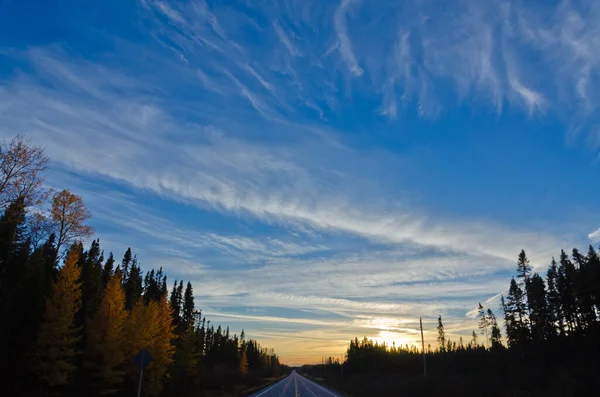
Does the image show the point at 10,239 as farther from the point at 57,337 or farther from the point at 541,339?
the point at 541,339

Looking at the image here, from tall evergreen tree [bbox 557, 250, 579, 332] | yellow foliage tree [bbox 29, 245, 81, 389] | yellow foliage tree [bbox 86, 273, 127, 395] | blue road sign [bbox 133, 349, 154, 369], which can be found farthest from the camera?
tall evergreen tree [bbox 557, 250, 579, 332]

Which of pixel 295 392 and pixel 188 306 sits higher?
pixel 188 306

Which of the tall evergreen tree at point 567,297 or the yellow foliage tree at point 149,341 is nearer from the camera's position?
the yellow foliage tree at point 149,341

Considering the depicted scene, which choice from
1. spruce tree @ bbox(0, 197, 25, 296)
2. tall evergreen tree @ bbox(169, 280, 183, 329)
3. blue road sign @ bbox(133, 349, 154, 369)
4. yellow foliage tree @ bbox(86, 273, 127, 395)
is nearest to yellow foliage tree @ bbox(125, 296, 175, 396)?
yellow foliage tree @ bbox(86, 273, 127, 395)

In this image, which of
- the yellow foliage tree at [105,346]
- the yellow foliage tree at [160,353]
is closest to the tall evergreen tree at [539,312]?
the yellow foliage tree at [160,353]

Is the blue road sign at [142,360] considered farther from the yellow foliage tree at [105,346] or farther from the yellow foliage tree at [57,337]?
the yellow foliage tree at [105,346]

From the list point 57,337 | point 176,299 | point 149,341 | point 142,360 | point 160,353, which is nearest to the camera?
point 142,360

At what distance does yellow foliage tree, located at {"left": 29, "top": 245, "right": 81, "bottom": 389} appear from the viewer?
24234 mm

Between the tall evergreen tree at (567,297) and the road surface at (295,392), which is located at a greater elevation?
the tall evergreen tree at (567,297)

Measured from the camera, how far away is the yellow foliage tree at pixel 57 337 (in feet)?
79.5

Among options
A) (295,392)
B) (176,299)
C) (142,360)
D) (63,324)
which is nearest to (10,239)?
(63,324)

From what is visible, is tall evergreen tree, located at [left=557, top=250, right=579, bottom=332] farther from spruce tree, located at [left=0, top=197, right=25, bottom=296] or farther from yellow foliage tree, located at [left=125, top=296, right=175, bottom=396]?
spruce tree, located at [left=0, top=197, right=25, bottom=296]

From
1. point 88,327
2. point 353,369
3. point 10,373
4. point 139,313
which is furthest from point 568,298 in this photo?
point 353,369

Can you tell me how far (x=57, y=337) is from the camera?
2498cm
